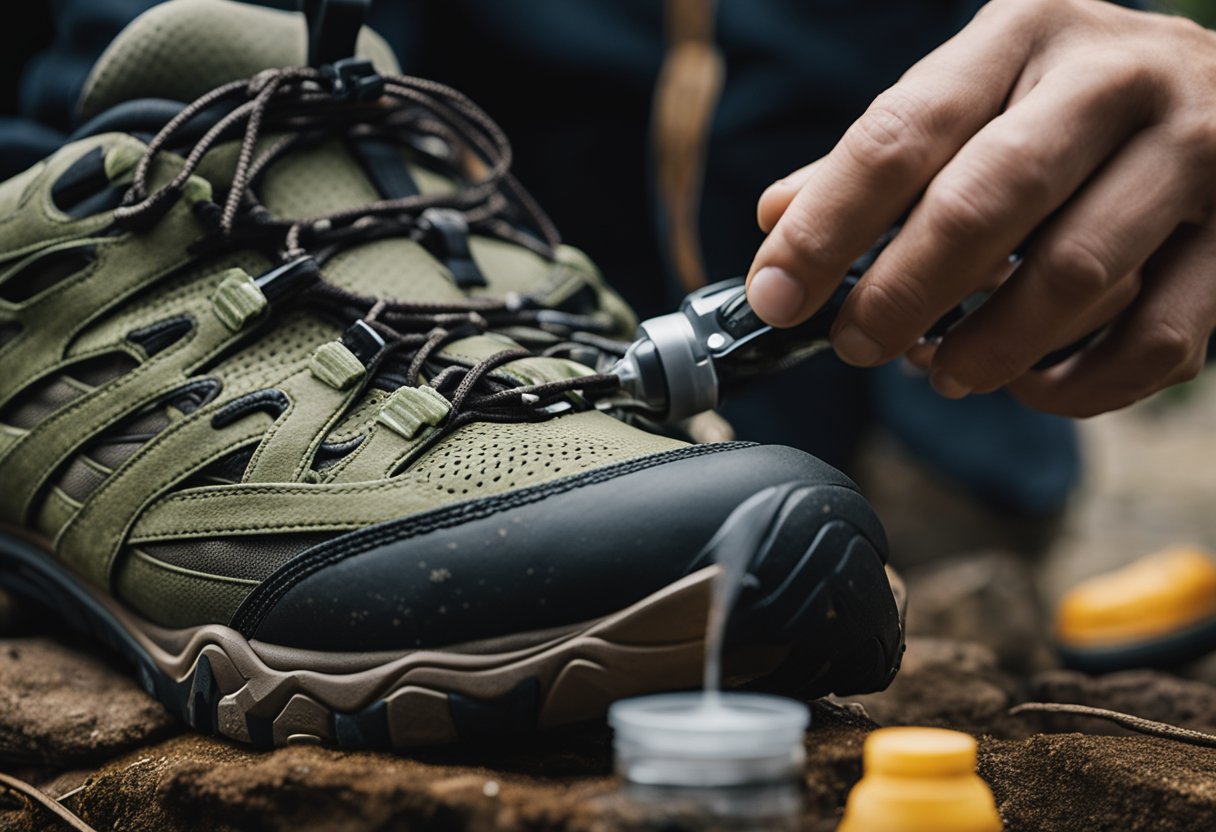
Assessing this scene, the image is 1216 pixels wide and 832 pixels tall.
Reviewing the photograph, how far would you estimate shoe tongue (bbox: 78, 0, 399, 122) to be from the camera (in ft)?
3.24

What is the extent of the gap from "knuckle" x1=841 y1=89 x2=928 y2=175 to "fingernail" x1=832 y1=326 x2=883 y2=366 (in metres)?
0.13

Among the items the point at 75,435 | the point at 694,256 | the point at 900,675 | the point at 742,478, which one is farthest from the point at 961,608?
the point at 75,435

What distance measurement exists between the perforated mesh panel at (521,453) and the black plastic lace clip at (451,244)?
0.77ft

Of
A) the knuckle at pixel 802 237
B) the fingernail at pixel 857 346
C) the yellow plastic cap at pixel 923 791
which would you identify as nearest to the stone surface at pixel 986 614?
the fingernail at pixel 857 346

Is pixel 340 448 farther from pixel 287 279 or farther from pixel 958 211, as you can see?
pixel 958 211

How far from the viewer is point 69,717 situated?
917 millimetres

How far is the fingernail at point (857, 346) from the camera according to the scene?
0.82 metres

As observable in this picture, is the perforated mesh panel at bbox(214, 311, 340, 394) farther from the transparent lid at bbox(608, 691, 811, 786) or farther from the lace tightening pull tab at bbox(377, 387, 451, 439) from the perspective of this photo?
the transparent lid at bbox(608, 691, 811, 786)

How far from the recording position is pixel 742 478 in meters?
0.68

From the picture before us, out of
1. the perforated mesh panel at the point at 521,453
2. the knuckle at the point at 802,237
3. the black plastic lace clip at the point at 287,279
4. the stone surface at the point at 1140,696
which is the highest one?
the knuckle at the point at 802,237

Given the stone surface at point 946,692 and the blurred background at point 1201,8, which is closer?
the stone surface at point 946,692

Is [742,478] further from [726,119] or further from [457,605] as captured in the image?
[726,119]

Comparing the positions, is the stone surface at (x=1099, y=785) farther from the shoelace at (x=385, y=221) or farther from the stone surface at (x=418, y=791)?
the shoelace at (x=385, y=221)

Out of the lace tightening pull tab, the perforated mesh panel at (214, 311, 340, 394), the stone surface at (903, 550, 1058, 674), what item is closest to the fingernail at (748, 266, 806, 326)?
the lace tightening pull tab
